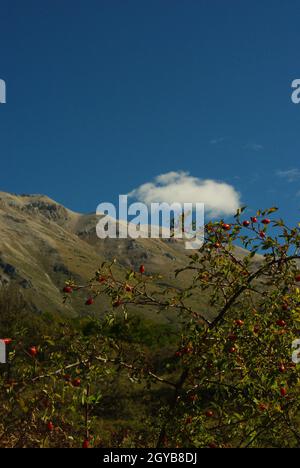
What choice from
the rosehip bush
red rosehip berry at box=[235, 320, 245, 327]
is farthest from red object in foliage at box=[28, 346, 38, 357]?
red rosehip berry at box=[235, 320, 245, 327]

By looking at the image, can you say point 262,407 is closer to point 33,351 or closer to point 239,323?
point 239,323

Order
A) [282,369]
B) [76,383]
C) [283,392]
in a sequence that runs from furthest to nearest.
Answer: [282,369]
[283,392]
[76,383]

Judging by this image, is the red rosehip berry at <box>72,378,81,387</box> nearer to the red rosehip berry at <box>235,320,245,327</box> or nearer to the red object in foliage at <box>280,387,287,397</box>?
the red rosehip berry at <box>235,320,245,327</box>

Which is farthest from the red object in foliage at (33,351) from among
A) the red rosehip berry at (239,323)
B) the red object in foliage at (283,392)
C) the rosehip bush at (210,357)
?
the red object in foliage at (283,392)

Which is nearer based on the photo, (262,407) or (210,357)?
(262,407)

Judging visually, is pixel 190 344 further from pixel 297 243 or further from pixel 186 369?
pixel 297 243

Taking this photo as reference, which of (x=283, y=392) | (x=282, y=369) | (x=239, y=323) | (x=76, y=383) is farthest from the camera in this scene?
(x=239, y=323)

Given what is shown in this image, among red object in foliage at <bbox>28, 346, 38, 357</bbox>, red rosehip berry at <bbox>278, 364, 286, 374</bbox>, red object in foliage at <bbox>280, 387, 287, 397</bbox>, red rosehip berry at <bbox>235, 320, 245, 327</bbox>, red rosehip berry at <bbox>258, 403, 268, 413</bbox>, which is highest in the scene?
red rosehip berry at <bbox>235, 320, 245, 327</bbox>

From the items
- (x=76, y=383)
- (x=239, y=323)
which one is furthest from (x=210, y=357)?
(x=76, y=383)

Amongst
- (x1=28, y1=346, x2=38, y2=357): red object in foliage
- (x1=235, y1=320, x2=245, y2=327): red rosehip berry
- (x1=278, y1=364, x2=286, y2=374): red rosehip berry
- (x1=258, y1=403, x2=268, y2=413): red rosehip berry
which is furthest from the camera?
(x1=235, y1=320, x2=245, y2=327): red rosehip berry

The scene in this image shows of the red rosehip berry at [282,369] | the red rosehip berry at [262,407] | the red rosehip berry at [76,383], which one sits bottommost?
the red rosehip berry at [262,407]

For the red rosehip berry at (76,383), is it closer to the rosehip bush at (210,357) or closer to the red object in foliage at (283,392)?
the rosehip bush at (210,357)

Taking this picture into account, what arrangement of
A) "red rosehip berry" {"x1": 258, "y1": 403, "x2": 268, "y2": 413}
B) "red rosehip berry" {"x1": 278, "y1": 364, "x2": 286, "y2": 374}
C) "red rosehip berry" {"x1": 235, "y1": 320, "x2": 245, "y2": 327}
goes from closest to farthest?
"red rosehip berry" {"x1": 258, "y1": 403, "x2": 268, "y2": 413}
"red rosehip berry" {"x1": 278, "y1": 364, "x2": 286, "y2": 374}
"red rosehip berry" {"x1": 235, "y1": 320, "x2": 245, "y2": 327}

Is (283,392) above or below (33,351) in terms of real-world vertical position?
below
